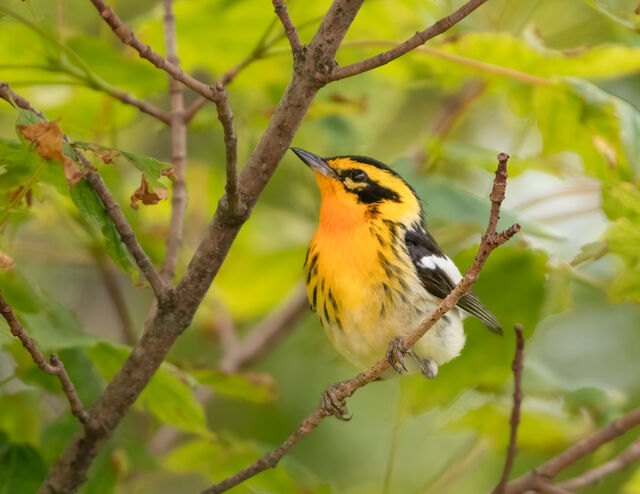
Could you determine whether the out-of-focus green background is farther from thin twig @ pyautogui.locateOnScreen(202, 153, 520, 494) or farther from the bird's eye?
thin twig @ pyautogui.locateOnScreen(202, 153, 520, 494)

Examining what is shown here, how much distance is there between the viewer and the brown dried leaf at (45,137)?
1.75 meters

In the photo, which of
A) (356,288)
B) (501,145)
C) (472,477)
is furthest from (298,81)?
(501,145)

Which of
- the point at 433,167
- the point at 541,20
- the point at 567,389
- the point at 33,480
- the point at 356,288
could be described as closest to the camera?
the point at 33,480

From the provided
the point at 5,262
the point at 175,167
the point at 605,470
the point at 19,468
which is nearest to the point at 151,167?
the point at 5,262

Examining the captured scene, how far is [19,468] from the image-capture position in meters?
2.48

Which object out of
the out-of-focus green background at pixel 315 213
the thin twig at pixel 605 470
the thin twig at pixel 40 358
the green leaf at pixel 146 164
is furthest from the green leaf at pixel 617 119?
the thin twig at pixel 40 358

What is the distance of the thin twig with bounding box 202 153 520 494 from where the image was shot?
1640mm

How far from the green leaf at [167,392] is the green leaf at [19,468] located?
32 cm

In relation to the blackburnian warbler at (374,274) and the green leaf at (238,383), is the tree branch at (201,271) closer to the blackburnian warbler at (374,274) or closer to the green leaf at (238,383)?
the green leaf at (238,383)

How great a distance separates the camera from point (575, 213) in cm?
335

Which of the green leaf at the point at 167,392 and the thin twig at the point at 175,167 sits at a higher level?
the thin twig at the point at 175,167

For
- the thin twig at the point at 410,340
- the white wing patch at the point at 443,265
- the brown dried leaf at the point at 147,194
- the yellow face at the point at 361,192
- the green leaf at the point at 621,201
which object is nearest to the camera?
the thin twig at the point at 410,340

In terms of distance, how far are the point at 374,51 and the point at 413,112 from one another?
2.68m

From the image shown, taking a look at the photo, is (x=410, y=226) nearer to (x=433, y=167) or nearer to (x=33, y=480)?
(x=433, y=167)
